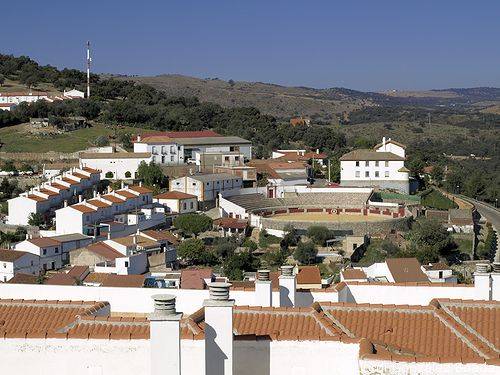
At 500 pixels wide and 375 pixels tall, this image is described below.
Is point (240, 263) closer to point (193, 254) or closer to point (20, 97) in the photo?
point (193, 254)

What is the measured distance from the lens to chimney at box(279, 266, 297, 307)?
41.4 ft

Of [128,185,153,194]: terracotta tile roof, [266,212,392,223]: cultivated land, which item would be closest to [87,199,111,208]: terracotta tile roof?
[128,185,153,194]: terracotta tile roof

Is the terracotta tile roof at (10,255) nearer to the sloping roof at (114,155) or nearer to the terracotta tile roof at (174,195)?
the terracotta tile roof at (174,195)

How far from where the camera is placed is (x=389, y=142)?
7225cm

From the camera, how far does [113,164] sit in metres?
67.1

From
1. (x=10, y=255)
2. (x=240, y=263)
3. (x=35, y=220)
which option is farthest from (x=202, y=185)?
(x=10, y=255)

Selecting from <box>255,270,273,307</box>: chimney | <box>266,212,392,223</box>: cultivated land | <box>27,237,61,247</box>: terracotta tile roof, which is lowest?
<box>266,212,392,223</box>: cultivated land

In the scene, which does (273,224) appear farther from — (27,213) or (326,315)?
(326,315)

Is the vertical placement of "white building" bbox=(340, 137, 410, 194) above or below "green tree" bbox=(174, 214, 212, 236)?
above

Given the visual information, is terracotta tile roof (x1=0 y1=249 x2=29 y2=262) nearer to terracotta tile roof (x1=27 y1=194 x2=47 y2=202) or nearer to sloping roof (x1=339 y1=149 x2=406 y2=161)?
terracotta tile roof (x1=27 y1=194 x2=47 y2=202)

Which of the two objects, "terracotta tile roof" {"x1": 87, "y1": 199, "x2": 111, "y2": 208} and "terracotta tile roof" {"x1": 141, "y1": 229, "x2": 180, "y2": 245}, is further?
"terracotta tile roof" {"x1": 87, "y1": 199, "x2": 111, "y2": 208}

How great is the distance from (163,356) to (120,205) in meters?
44.9

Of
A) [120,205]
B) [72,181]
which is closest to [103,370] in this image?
[120,205]

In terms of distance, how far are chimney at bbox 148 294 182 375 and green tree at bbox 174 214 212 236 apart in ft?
144
